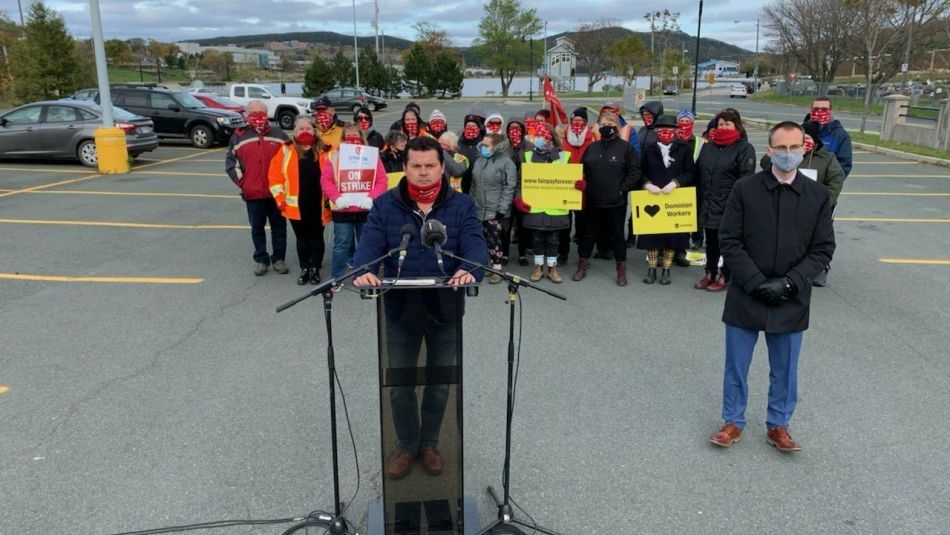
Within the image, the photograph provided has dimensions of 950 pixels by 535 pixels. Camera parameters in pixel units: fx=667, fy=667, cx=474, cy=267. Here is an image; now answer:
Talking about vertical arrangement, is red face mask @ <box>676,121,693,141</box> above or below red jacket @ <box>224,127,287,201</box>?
above

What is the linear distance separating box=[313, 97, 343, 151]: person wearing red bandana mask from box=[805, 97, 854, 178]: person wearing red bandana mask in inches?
209

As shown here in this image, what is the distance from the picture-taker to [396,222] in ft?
11.3

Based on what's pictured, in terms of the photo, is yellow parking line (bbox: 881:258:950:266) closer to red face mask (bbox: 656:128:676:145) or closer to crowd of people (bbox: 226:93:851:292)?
crowd of people (bbox: 226:93:851:292)

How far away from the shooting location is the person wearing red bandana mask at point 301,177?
721 cm

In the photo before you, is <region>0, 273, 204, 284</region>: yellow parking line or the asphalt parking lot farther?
<region>0, 273, 204, 284</region>: yellow parking line

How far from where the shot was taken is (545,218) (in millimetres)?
7625

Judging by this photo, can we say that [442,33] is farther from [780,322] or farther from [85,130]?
[780,322]

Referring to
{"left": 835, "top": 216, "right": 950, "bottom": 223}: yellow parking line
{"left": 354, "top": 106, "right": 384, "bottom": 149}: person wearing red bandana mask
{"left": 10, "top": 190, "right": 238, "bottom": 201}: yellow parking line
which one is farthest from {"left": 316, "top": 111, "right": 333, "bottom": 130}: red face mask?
{"left": 835, "top": 216, "right": 950, "bottom": 223}: yellow parking line

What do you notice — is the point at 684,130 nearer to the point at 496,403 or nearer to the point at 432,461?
the point at 496,403

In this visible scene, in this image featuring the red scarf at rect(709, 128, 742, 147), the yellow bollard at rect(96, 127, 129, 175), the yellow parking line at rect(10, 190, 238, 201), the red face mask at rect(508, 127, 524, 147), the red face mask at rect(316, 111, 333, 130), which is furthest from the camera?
the yellow bollard at rect(96, 127, 129, 175)

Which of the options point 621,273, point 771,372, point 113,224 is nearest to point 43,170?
point 113,224

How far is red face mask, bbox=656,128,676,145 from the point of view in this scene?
748 cm

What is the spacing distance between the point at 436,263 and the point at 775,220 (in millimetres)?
2040

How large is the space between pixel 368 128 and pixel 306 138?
55.2 inches
